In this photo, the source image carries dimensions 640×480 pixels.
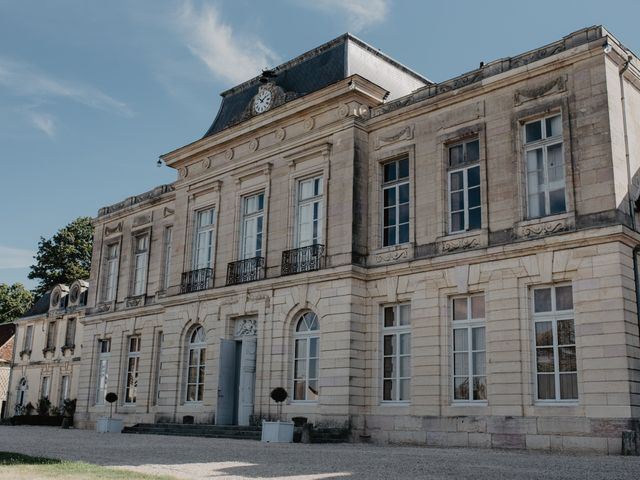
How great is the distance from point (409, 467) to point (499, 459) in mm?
2090

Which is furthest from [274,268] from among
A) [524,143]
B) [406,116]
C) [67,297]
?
[67,297]

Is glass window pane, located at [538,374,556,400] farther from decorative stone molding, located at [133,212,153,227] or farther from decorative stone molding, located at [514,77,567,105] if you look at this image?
decorative stone molding, located at [133,212,153,227]

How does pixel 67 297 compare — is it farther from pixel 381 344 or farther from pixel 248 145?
pixel 381 344

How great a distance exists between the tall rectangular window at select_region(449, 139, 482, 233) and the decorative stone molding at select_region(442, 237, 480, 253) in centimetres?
29

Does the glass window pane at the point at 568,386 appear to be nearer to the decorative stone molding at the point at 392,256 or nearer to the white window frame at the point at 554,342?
the white window frame at the point at 554,342

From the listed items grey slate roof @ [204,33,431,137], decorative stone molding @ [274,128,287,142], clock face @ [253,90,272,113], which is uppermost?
grey slate roof @ [204,33,431,137]

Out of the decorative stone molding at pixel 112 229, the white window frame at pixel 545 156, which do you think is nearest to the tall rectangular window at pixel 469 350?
the white window frame at pixel 545 156

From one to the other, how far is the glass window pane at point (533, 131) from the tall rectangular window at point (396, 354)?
169 inches

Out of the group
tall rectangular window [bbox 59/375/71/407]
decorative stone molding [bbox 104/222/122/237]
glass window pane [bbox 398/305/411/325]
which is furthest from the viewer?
tall rectangular window [bbox 59/375/71/407]

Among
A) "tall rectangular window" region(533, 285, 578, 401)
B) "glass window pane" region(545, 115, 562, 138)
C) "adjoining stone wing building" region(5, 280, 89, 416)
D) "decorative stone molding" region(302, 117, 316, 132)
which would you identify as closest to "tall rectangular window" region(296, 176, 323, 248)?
"decorative stone molding" region(302, 117, 316, 132)

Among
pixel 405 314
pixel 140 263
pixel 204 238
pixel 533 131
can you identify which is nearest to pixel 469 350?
pixel 405 314

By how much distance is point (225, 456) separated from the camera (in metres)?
11.0

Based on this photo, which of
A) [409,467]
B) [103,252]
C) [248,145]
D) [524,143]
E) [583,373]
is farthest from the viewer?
[103,252]

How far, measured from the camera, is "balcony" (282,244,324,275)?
1720 cm
